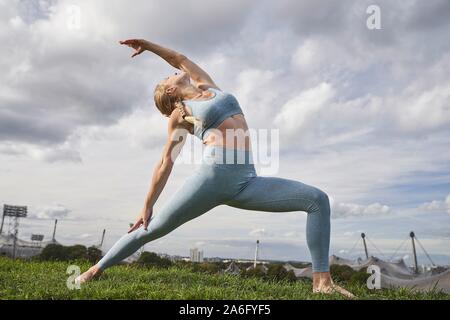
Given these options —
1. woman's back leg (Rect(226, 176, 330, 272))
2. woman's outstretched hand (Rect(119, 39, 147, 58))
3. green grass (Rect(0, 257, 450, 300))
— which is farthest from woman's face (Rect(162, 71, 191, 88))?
green grass (Rect(0, 257, 450, 300))

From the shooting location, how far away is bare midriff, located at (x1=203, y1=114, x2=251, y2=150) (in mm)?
4691

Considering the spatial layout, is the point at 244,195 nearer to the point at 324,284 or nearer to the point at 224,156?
the point at 224,156

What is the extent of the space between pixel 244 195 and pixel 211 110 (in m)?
0.89

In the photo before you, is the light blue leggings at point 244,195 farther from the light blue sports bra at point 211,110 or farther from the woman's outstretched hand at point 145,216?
the woman's outstretched hand at point 145,216

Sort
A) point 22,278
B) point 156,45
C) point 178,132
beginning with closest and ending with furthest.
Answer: point 178,132
point 156,45
point 22,278

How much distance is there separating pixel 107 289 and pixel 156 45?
8.92 ft

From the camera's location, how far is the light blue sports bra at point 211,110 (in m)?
4.71

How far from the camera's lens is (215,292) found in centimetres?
452

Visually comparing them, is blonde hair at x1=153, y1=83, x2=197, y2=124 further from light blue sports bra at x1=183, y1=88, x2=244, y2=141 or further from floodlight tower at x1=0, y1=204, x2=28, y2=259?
floodlight tower at x1=0, y1=204, x2=28, y2=259

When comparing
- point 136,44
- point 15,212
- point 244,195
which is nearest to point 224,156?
point 244,195

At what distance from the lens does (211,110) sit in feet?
15.4
